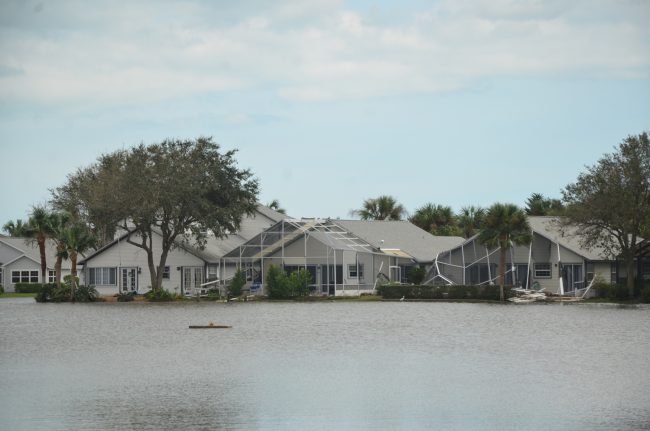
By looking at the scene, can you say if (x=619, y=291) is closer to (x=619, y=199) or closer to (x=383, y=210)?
(x=619, y=199)

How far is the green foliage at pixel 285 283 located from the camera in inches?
2739

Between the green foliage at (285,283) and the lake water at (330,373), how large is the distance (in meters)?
18.0

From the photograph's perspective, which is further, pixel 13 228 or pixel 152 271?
pixel 13 228

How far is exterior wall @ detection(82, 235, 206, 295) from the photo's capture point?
76625 mm

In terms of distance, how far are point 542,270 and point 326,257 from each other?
14.2m

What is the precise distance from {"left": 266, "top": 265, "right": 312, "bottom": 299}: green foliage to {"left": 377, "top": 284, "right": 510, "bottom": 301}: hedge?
16.5ft

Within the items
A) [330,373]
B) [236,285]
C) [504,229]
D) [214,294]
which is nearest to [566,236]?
[504,229]

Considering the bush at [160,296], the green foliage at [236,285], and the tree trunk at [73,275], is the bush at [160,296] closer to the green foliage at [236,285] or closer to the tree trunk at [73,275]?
the green foliage at [236,285]

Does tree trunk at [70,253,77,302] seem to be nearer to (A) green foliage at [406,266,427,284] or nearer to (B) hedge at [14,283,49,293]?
(B) hedge at [14,283,49,293]

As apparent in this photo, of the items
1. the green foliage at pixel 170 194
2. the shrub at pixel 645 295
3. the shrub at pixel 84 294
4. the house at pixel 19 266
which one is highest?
the green foliage at pixel 170 194

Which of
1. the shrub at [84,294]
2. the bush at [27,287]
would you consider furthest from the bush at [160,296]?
the bush at [27,287]

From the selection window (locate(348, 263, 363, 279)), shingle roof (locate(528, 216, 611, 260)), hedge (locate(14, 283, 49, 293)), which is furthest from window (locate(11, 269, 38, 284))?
shingle roof (locate(528, 216, 611, 260))

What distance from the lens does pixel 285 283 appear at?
6956 centimetres

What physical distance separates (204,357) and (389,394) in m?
9.79
